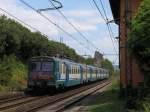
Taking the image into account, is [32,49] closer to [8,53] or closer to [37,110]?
[8,53]

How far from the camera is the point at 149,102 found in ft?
58.2

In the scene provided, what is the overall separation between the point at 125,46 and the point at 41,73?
15.0 metres

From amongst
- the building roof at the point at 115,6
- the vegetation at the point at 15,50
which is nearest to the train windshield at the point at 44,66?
the vegetation at the point at 15,50

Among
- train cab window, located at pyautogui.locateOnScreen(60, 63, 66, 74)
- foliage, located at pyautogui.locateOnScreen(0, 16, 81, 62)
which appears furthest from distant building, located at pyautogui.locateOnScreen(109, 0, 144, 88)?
foliage, located at pyautogui.locateOnScreen(0, 16, 81, 62)

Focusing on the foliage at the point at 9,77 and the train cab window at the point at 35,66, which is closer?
the train cab window at the point at 35,66

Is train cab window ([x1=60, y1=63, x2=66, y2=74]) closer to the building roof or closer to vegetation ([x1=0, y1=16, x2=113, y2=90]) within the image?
vegetation ([x1=0, y1=16, x2=113, y2=90])

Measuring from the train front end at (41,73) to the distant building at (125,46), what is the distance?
5556mm

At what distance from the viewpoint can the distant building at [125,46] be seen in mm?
22266

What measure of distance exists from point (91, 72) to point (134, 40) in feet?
148

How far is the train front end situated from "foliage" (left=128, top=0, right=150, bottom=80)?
52.0ft

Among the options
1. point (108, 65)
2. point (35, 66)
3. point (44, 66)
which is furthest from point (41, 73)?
point (108, 65)

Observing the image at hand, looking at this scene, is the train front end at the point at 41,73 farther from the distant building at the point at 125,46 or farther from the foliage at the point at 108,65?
Result: the foliage at the point at 108,65

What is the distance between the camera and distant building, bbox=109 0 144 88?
22266mm

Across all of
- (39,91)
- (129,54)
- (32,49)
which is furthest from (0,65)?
(129,54)
